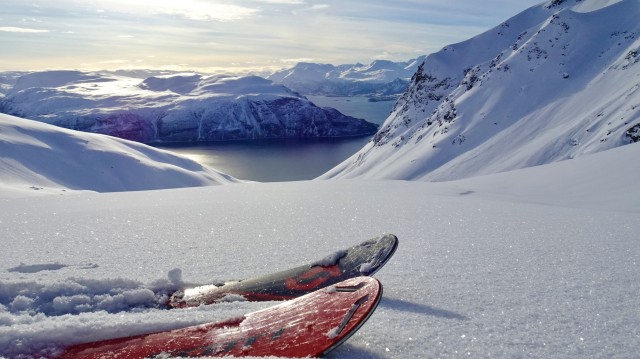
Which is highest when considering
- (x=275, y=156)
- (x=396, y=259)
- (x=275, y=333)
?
(x=275, y=333)

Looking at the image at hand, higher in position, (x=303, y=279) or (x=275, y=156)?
(x=303, y=279)

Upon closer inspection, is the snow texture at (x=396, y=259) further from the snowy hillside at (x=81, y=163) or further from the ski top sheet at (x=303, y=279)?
the snowy hillside at (x=81, y=163)

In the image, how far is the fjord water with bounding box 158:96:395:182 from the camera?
264 feet

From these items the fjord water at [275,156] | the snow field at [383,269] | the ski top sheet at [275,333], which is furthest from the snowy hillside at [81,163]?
the ski top sheet at [275,333]

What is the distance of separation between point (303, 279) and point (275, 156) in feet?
324

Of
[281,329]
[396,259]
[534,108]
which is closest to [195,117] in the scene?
[534,108]

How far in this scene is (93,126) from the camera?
145 metres

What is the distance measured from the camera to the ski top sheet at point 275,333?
3.20 meters

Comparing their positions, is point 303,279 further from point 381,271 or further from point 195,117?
point 195,117

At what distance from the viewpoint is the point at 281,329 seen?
3594 millimetres

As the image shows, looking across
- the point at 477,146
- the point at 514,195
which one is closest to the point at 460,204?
the point at 514,195

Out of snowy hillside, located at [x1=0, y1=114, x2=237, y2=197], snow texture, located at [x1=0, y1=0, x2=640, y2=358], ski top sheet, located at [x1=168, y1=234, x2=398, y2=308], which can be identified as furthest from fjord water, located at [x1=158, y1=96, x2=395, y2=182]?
ski top sheet, located at [x1=168, y1=234, x2=398, y2=308]

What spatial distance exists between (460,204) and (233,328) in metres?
7.69

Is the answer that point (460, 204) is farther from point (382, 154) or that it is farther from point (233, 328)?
point (382, 154)
